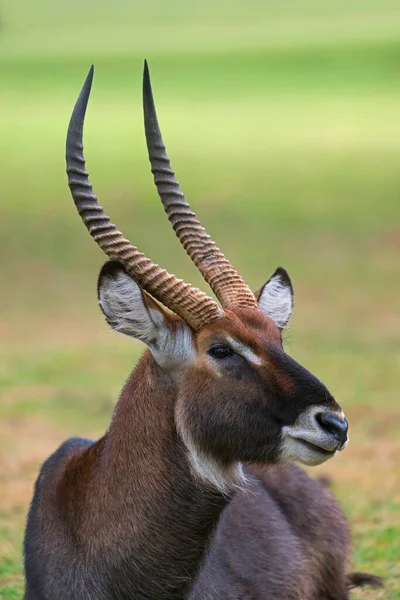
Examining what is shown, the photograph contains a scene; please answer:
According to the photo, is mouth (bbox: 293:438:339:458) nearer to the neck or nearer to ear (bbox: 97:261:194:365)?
the neck

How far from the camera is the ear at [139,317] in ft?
20.8

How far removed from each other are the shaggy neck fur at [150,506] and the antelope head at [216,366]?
10 centimetres

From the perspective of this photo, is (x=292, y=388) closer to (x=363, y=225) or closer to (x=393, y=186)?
(x=363, y=225)

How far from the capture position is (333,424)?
20.1 feet

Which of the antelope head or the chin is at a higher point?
the antelope head

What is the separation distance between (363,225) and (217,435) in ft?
86.2

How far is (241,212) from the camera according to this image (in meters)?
34.1

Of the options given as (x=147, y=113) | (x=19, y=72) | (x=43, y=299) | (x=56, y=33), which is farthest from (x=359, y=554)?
(x=56, y=33)

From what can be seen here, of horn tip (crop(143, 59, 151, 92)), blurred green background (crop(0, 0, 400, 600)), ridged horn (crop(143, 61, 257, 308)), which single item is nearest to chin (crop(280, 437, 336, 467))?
ridged horn (crop(143, 61, 257, 308))

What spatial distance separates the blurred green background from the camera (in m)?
16.0

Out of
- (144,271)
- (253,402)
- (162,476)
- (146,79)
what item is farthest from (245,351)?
(146,79)

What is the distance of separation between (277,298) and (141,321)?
1.18 meters

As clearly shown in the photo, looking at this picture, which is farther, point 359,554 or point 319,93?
point 319,93

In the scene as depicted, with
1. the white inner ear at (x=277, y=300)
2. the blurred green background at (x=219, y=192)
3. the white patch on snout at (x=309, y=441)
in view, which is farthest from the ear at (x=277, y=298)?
the blurred green background at (x=219, y=192)
